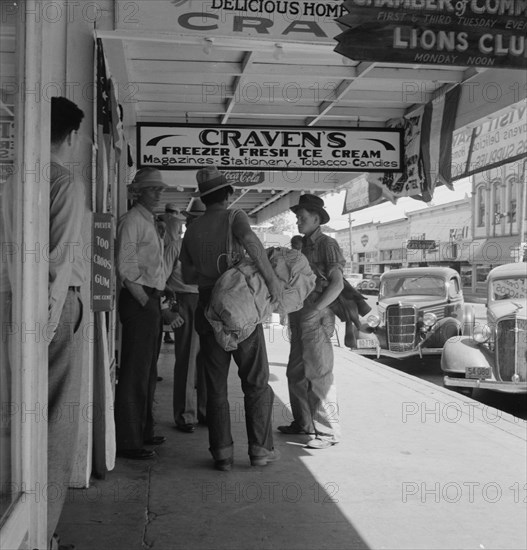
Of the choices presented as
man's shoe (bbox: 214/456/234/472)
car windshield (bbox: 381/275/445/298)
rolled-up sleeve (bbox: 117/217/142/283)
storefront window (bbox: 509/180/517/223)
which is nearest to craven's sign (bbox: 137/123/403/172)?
rolled-up sleeve (bbox: 117/217/142/283)

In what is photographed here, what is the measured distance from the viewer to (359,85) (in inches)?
262

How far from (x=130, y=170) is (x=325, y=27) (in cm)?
438

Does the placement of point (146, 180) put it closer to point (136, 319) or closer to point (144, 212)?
point (144, 212)

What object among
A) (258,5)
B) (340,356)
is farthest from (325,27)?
(340,356)

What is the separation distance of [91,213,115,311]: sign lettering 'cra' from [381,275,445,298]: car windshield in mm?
10411

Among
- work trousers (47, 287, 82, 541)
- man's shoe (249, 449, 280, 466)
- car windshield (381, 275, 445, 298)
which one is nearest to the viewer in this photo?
work trousers (47, 287, 82, 541)

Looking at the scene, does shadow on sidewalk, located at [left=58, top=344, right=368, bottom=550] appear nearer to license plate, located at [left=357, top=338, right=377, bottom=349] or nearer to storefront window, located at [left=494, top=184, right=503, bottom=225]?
license plate, located at [left=357, top=338, right=377, bottom=349]

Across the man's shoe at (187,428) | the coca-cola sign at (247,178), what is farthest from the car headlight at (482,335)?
the man's shoe at (187,428)

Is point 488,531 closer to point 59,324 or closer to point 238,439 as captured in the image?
point 238,439

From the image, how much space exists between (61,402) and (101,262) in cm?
132

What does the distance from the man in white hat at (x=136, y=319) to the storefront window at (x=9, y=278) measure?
220 cm

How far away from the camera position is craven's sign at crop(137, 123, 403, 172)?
6.77m

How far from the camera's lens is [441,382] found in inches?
439

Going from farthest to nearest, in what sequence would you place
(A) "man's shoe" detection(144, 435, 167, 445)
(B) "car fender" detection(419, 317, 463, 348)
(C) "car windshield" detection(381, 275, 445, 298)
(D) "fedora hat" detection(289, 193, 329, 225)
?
(C) "car windshield" detection(381, 275, 445, 298), (B) "car fender" detection(419, 317, 463, 348), (D) "fedora hat" detection(289, 193, 329, 225), (A) "man's shoe" detection(144, 435, 167, 445)
